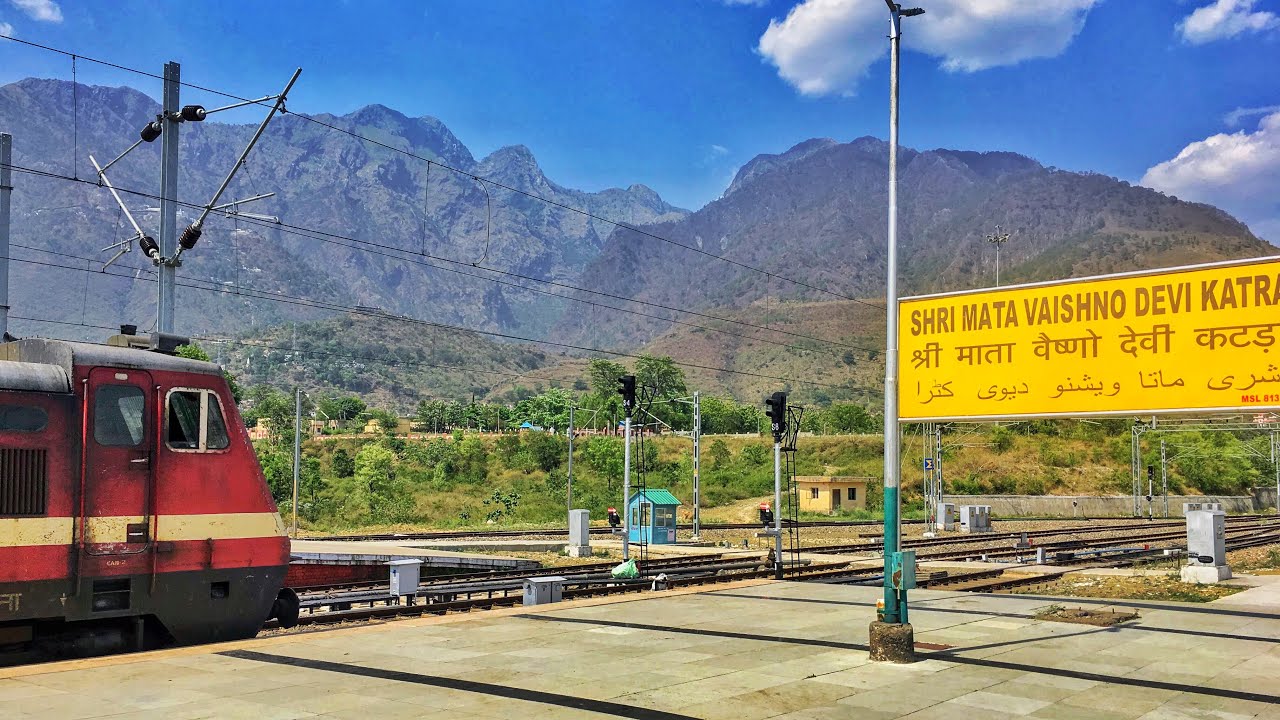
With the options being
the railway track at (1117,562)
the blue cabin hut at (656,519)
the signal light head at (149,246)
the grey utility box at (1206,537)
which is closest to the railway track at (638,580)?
the railway track at (1117,562)

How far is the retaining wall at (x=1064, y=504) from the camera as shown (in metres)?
74.4

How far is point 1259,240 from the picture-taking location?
585 ft

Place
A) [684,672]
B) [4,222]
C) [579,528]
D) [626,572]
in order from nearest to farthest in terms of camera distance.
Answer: [684,672] → [4,222] → [626,572] → [579,528]

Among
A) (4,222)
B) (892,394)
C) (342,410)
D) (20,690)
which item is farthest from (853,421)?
(20,690)

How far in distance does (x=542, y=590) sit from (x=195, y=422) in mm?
8072

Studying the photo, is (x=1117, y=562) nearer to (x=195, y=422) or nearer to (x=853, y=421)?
(x=195, y=422)

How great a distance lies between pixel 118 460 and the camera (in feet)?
39.8

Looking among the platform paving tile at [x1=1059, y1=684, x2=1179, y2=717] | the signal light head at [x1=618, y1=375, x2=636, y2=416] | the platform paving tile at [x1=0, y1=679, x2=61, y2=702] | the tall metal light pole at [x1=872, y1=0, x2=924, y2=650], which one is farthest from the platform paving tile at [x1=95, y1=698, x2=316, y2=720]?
the signal light head at [x1=618, y1=375, x2=636, y2=416]

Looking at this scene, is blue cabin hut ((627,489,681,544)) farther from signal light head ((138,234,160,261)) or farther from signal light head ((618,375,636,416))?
signal light head ((138,234,160,261))

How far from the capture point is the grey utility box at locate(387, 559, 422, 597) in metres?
19.9

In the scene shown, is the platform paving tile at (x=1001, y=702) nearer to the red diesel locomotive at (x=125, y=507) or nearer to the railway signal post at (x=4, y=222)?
the red diesel locomotive at (x=125, y=507)

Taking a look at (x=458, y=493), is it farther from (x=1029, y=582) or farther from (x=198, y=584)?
(x=198, y=584)

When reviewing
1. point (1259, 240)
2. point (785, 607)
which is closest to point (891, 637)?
point (785, 607)

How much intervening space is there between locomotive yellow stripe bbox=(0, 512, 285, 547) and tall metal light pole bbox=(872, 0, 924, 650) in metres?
8.24
